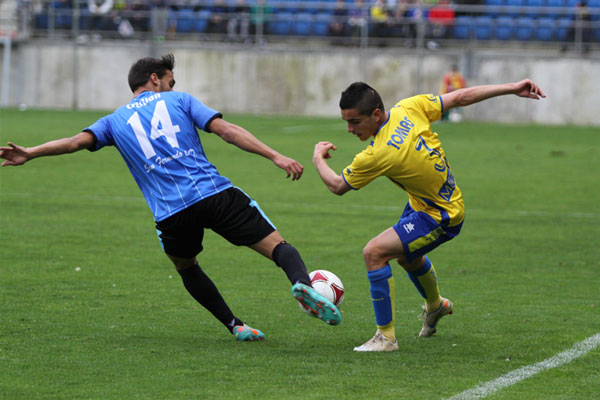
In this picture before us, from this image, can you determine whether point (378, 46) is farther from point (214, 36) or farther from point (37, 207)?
point (37, 207)

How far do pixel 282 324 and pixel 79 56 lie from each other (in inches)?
1219

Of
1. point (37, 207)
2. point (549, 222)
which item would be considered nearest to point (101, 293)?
point (37, 207)

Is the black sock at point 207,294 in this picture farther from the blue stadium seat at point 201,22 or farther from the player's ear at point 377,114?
the blue stadium seat at point 201,22

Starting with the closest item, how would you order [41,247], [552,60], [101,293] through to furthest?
1. [101,293]
2. [41,247]
3. [552,60]

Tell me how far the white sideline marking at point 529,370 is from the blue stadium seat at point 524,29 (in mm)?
28623

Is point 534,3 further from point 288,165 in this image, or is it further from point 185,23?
point 288,165

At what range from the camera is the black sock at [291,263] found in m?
5.28

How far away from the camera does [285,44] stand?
3497 centimetres

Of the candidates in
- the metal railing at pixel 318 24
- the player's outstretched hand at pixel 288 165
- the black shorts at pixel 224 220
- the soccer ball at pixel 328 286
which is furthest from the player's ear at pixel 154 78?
the metal railing at pixel 318 24

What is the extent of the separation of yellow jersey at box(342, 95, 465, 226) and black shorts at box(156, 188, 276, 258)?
586 mm

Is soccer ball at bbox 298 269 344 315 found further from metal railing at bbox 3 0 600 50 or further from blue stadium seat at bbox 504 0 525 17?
blue stadium seat at bbox 504 0 525 17

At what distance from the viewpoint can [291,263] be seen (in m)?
5.38

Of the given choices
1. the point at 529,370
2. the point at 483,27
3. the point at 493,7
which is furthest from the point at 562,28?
the point at 529,370

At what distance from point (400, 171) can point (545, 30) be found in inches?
1152
